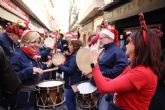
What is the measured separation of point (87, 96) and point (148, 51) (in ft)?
6.37

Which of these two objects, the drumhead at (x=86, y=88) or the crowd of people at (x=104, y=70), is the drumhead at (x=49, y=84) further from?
the drumhead at (x=86, y=88)

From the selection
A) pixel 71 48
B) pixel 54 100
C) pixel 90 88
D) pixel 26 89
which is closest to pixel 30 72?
pixel 26 89

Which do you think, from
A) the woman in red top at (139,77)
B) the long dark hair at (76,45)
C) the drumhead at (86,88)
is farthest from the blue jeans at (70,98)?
the woman in red top at (139,77)

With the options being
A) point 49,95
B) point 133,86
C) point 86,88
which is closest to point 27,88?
point 49,95

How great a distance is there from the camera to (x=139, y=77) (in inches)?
86.0

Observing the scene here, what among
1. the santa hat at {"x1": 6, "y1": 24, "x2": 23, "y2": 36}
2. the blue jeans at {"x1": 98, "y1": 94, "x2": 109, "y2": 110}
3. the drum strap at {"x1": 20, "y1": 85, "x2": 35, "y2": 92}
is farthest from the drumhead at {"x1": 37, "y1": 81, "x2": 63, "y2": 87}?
the santa hat at {"x1": 6, "y1": 24, "x2": 23, "y2": 36}

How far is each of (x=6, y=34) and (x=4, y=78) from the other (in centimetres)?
271

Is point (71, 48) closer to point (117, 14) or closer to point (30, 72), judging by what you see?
point (30, 72)

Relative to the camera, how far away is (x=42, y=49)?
7.60 metres

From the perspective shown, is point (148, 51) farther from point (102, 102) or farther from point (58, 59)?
point (58, 59)

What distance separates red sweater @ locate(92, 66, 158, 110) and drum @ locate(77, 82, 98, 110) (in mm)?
1692

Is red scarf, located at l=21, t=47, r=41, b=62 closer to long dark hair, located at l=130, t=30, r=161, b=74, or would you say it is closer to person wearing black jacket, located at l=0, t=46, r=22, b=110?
person wearing black jacket, located at l=0, t=46, r=22, b=110

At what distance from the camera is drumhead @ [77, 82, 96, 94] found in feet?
13.2

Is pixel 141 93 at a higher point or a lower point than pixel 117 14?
lower
